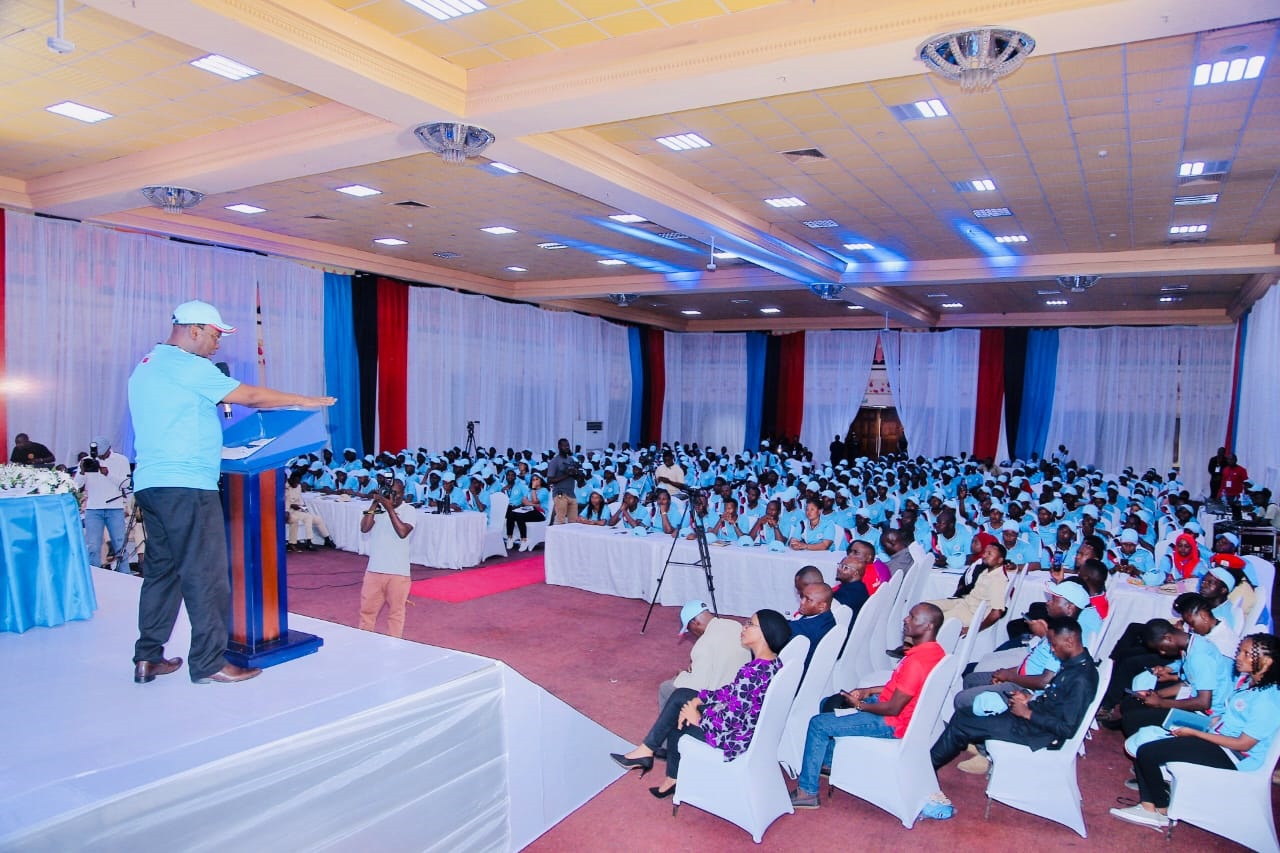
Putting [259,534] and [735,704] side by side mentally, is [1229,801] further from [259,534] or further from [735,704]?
[259,534]

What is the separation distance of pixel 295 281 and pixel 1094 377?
17033 mm

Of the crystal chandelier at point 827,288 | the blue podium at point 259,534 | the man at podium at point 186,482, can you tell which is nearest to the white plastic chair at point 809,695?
the blue podium at point 259,534

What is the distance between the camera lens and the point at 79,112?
7.28 meters

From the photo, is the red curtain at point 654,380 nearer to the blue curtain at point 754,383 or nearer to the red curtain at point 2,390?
the blue curtain at point 754,383

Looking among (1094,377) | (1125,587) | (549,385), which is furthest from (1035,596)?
(1094,377)

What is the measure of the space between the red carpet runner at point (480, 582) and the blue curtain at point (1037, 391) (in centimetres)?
1413

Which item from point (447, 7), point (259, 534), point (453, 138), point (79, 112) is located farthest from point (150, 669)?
point (79, 112)

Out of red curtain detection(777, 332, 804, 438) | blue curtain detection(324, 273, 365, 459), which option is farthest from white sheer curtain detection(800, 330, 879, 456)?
blue curtain detection(324, 273, 365, 459)

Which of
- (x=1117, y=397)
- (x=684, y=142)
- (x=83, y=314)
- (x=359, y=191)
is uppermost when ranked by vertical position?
(x=684, y=142)

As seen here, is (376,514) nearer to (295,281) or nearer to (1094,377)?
(295,281)

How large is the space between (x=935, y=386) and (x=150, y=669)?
2008 cm

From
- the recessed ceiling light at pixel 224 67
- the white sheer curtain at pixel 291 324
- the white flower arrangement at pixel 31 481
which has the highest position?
the recessed ceiling light at pixel 224 67

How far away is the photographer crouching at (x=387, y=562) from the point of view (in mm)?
5496

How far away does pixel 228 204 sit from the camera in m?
10.5
